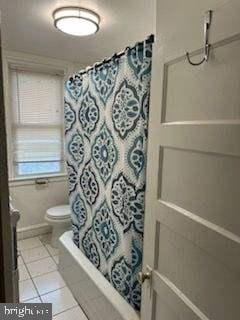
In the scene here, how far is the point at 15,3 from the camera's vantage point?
5.70ft

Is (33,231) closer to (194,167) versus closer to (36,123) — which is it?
(36,123)

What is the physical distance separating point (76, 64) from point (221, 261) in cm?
312

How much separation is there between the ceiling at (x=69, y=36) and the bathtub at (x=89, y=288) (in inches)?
80.9

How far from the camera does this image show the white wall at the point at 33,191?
2.87m

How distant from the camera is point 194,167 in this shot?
0.86 meters

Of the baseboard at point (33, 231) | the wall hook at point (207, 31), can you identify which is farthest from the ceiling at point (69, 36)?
the baseboard at point (33, 231)

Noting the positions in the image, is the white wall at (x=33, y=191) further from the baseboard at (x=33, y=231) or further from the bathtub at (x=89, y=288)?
the bathtub at (x=89, y=288)

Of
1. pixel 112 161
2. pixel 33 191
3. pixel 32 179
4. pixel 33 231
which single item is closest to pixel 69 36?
pixel 112 161

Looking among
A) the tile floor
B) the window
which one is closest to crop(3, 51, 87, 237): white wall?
the window

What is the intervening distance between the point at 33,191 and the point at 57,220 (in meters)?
0.57

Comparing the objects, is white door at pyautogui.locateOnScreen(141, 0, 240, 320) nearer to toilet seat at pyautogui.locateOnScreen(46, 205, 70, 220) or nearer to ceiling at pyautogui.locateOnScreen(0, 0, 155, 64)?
ceiling at pyautogui.locateOnScreen(0, 0, 155, 64)

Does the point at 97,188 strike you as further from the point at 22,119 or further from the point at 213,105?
the point at 22,119

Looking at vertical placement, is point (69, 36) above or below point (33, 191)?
above

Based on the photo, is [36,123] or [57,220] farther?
[36,123]
